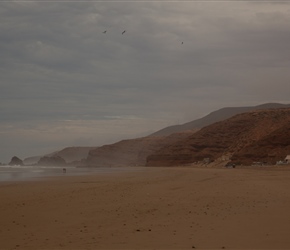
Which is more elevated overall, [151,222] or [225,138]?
[225,138]

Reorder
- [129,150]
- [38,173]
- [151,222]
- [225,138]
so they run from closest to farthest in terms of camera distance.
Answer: [151,222] → [38,173] → [225,138] → [129,150]

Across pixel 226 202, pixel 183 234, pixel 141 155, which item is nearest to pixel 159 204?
pixel 226 202

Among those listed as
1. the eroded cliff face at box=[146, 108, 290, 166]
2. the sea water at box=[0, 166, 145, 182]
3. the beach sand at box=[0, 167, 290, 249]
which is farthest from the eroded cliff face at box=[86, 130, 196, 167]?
the beach sand at box=[0, 167, 290, 249]

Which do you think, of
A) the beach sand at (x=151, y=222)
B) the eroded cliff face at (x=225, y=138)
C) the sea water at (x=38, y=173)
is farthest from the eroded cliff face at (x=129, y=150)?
the beach sand at (x=151, y=222)

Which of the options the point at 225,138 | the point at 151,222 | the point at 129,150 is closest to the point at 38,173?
the point at 151,222

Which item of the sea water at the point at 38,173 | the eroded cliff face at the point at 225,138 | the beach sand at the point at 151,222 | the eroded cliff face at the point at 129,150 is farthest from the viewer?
the eroded cliff face at the point at 129,150

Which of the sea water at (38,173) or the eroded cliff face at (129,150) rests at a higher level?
the eroded cliff face at (129,150)

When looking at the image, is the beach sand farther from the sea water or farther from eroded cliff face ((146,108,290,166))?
eroded cliff face ((146,108,290,166))

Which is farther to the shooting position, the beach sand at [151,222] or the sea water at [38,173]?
the sea water at [38,173]

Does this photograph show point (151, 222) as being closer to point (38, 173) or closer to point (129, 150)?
point (38, 173)

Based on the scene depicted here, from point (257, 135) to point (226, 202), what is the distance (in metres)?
62.2

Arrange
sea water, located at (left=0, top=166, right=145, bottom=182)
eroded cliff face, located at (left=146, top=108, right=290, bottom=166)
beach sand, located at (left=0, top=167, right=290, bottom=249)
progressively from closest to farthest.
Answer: beach sand, located at (left=0, top=167, right=290, bottom=249), sea water, located at (left=0, top=166, right=145, bottom=182), eroded cliff face, located at (left=146, top=108, right=290, bottom=166)

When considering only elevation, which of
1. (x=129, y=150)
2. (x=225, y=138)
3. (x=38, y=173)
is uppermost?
(x=225, y=138)

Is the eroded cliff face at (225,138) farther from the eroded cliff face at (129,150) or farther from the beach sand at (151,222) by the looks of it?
the beach sand at (151,222)
